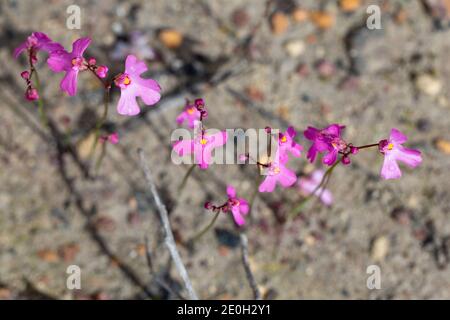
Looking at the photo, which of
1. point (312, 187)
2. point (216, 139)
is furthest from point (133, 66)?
point (312, 187)

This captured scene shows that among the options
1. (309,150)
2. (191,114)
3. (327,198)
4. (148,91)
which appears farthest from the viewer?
(327,198)

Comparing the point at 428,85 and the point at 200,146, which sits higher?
the point at 428,85

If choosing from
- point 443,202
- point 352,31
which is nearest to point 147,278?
point 443,202

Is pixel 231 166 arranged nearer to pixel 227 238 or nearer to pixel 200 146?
pixel 227 238

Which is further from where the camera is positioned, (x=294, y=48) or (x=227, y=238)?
(x=294, y=48)

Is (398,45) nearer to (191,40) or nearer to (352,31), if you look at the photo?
(352,31)

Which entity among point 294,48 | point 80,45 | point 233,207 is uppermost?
point 294,48

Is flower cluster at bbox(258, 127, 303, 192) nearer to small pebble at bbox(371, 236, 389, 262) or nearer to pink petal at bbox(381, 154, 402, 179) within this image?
pink petal at bbox(381, 154, 402, 179)
